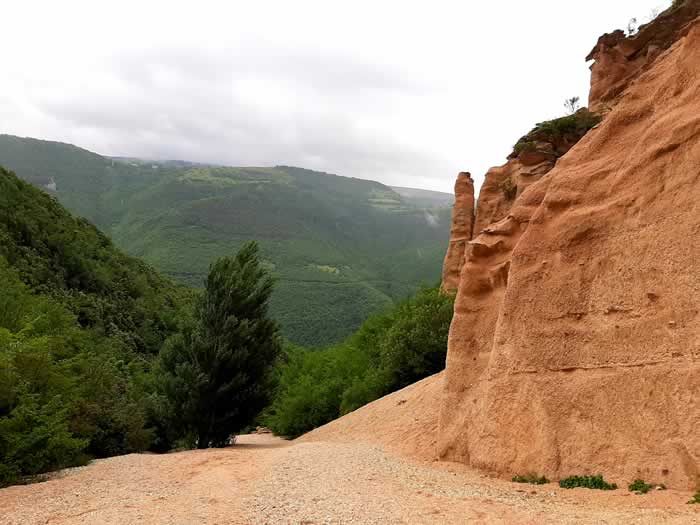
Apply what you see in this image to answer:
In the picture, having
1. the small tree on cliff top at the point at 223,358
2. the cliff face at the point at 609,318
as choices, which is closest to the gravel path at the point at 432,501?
the cliff face at the point at 609,318

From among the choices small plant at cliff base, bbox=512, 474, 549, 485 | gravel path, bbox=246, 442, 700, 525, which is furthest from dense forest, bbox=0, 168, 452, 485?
small plant at cliff base, bbox=512, 474, 549, 485

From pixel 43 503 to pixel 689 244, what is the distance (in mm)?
11547

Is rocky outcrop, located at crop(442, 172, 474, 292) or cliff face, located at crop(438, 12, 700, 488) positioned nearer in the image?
cliff face, located at crop(438, 12, 700, 488)

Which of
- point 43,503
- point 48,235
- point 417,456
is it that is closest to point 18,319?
point 43,503

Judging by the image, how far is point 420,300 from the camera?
Result: 3319 centimetres

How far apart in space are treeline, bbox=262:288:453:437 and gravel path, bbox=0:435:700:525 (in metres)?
12.7

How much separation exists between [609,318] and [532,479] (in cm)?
319

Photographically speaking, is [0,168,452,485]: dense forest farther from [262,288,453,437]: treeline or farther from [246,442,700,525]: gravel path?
[246,442,700,525]: gravel path

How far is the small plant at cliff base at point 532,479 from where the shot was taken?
9.80 m

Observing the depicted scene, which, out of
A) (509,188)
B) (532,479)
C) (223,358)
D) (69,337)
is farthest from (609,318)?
(69,337)

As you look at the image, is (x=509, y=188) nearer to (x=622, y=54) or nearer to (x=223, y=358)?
(x=622, y=54)

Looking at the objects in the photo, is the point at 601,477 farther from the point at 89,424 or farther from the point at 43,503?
the point at 89,424

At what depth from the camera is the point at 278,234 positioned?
138m

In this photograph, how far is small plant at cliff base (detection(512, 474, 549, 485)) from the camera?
9.80 m
